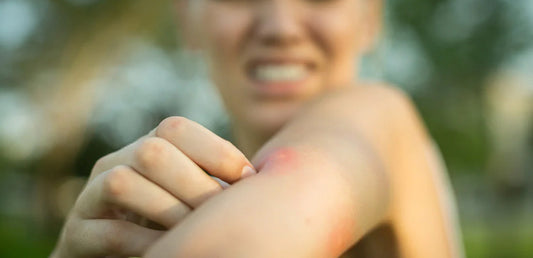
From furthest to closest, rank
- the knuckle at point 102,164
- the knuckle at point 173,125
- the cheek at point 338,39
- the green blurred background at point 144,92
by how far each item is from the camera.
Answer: the green blurred background at point 144,92
the cheek at point 338,39
the knuckle at point 102,164
the knuckle at point 173,125

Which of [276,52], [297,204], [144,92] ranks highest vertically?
[297,204]

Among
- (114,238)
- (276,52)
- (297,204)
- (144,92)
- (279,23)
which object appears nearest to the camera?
(297,204)

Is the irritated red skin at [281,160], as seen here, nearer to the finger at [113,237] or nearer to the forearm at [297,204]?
the forearm at [297,204]

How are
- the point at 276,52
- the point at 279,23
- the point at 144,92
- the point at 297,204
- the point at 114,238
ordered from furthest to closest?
the point at 144,92 → the point at 276,52 → the point at 279,23 → the point at 114,238 → the point at 297,204

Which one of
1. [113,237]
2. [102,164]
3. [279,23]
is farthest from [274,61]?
[113,237]

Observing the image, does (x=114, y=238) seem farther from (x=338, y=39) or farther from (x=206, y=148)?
(x=338, y=39)

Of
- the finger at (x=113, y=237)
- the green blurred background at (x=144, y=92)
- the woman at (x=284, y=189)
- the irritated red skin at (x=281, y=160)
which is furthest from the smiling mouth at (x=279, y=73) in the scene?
the green blurred background at (x=144, y=92)

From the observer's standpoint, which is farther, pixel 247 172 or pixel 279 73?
pixel 279 73

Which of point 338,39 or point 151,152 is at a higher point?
point 151,152
